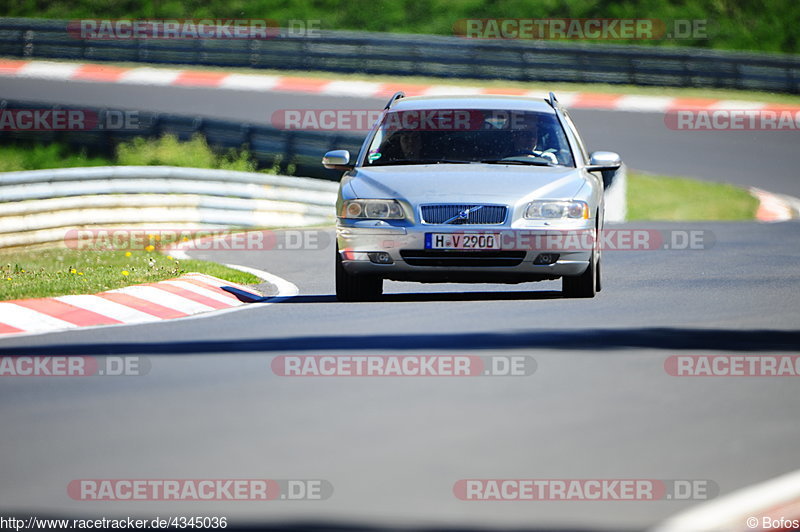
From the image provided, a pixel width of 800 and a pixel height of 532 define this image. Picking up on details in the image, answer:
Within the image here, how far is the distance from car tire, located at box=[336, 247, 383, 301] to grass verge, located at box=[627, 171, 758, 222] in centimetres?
1250

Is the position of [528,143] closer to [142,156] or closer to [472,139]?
[472,139]

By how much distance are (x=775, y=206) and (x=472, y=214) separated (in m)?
13.5

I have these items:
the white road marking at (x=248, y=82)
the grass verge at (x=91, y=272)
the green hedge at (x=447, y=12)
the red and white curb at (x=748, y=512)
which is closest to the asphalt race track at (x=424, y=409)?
the red and white curb at (x=748, y=512)

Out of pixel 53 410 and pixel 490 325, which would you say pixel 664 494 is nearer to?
pixel 53 410

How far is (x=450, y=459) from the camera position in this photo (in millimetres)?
6125

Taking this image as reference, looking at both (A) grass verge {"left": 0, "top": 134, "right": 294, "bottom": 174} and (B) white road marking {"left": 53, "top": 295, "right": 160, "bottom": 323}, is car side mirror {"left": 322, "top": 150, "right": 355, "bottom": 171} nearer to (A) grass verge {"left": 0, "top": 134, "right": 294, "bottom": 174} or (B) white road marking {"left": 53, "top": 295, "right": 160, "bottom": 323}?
(B) white road marking {"left": 53, "top": 295, "right": 160, "bottom": 323}

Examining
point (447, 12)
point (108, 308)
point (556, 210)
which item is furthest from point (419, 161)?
point (447, 12)

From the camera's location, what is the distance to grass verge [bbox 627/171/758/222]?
78.5 ft

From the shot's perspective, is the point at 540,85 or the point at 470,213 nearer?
the point at 470,213

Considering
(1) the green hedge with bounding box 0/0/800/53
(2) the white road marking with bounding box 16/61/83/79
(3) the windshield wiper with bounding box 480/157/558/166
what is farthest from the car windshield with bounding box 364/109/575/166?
(1) the green hedge with bounding box 0/0/800/53

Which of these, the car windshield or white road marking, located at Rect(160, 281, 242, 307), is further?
white road marking, located at Rect(160, 281, 242, 307)

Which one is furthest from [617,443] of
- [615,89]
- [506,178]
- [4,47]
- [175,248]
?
[4,47]

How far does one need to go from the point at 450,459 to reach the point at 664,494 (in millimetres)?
911

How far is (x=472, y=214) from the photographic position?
1120 cm
